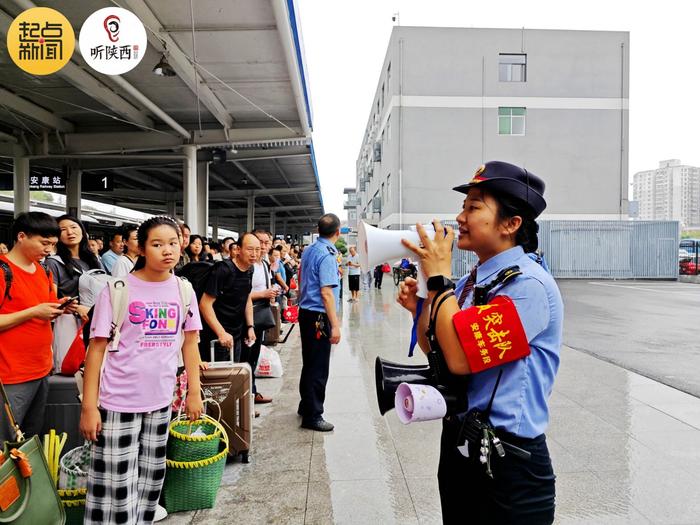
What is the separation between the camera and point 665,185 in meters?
81.6

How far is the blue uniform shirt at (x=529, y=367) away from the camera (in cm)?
144

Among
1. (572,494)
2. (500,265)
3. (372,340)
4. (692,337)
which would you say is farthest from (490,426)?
(692,337)

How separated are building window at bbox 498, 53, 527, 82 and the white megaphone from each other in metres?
25.2

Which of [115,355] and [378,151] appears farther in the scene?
[378,151]

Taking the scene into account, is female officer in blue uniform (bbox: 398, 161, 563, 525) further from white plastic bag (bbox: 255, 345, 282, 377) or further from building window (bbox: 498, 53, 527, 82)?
building window (bbox: 498, 53, 527, 82)

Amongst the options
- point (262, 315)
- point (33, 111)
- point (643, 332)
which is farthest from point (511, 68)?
point (262, 315)

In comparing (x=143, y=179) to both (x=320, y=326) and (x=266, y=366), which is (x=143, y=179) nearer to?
(x=266, y=366)

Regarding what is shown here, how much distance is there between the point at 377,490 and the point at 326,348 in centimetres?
137

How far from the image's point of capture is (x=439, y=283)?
151cm

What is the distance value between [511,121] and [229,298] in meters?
23.4

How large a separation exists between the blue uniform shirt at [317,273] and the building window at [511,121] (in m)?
22.5

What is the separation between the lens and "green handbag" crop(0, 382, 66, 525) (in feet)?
6.47

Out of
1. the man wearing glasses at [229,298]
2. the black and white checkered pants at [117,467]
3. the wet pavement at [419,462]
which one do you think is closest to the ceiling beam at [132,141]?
the wet pavement at [419,462]

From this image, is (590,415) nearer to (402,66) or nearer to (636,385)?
(636,385)
